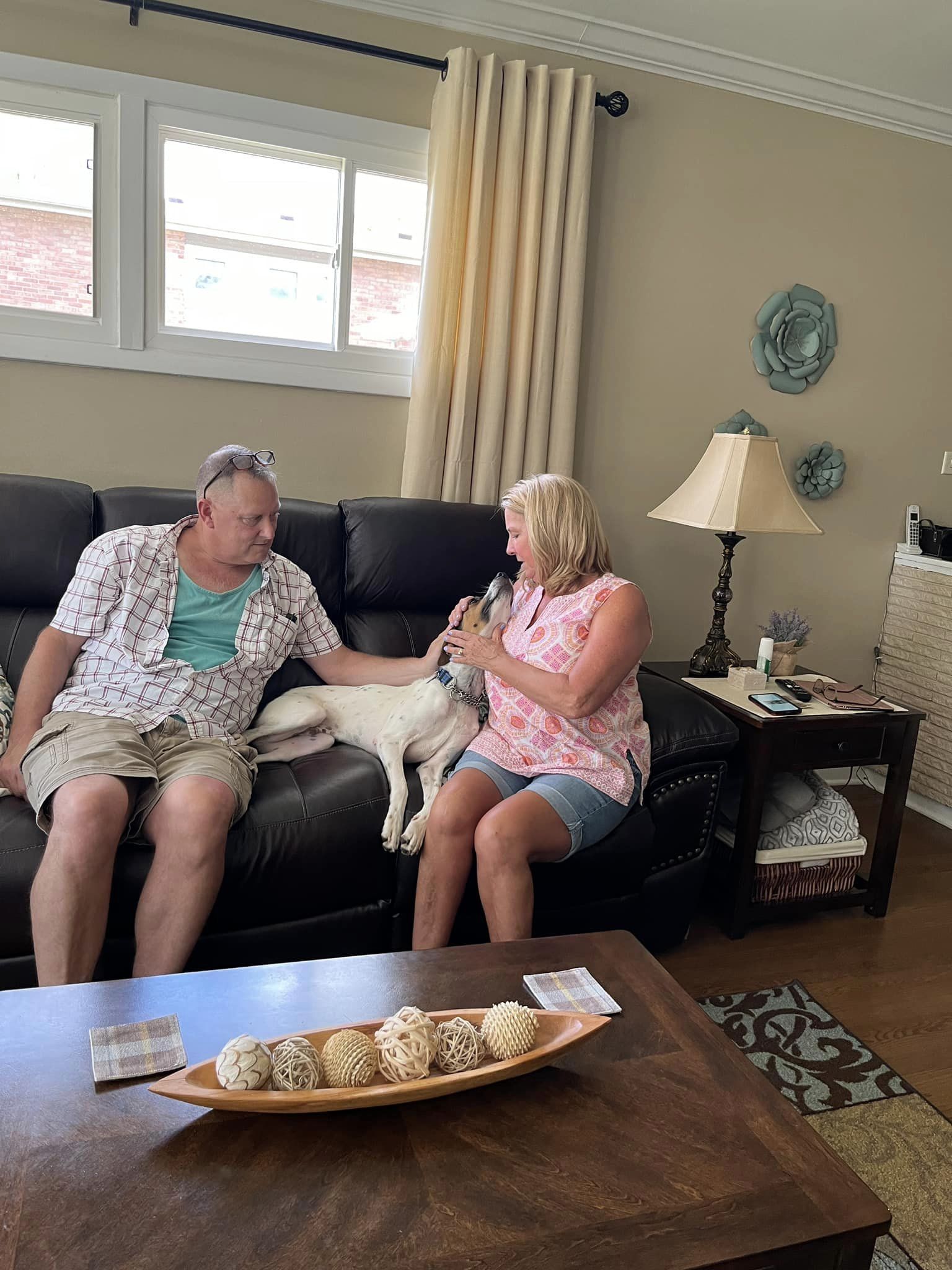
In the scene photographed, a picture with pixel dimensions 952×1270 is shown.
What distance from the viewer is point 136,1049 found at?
3.74 feet

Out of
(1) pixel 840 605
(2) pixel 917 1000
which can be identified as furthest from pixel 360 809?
(1) pixel 840 605

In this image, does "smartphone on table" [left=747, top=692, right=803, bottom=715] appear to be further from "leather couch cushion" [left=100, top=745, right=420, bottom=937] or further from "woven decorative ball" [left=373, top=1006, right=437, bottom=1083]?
"woven decorative ball" [left=373, top=1006, right=437, bottom=1083]

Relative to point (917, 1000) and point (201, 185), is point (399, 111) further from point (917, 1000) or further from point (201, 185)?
point (917, 1000)

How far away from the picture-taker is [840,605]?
3.67 metres

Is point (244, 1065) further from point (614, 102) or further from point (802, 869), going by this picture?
point (614, 102)

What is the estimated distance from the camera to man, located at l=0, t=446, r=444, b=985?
1682 millimetres

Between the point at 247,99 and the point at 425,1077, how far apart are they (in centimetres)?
258

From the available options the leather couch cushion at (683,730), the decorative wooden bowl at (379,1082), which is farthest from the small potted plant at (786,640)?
the decorative wooden bowl at (379,1082)

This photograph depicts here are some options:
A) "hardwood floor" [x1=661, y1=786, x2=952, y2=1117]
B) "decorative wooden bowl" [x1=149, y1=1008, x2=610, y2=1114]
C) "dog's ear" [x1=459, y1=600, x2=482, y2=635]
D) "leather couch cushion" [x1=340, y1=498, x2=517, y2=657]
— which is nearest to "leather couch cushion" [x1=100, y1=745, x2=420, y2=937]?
"dog's ear" [x1=459, y1=600, x2=482, y2=635]

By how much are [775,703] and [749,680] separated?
167 millimetres

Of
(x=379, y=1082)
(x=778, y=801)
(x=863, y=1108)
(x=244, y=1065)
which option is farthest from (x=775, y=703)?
(x=244, y=1065)

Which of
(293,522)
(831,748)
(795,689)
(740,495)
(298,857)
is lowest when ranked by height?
(298,857)

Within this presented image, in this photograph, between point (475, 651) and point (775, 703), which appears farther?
point (775, 703)

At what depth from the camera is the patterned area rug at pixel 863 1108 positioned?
155 centimetres
